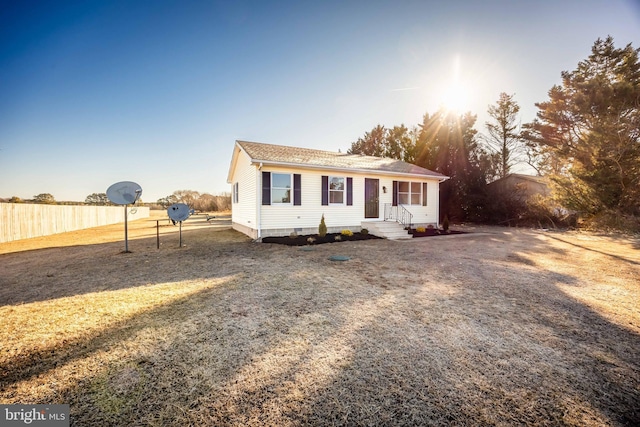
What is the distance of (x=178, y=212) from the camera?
9383 mm

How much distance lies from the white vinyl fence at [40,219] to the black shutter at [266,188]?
747cm

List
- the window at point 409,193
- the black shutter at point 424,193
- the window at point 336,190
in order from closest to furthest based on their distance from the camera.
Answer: the window at point 336,190, the window at point 409,193, the black shutter at point 424,193

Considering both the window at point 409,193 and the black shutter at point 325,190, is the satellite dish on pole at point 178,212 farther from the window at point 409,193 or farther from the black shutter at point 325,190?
the window at point 409,193

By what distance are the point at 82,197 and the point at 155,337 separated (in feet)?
109

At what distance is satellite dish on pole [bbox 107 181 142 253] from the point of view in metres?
8.04

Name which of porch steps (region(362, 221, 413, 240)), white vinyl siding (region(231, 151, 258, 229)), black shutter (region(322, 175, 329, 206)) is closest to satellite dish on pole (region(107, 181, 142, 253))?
white vinyl siding (region(231, 151, 258, 229))

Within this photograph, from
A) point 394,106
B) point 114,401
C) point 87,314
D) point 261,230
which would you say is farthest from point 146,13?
point 394,106

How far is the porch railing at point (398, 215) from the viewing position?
12.4 meters

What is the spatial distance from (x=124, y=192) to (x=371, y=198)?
1030 cm

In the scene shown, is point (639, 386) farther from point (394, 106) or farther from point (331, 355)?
point (394, 106)

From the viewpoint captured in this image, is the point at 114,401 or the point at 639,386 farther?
the point at 639,386

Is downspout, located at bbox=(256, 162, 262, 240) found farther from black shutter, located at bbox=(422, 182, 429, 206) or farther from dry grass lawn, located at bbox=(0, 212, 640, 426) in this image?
black shutter, located at bbox=(422, 182, 429, 206)

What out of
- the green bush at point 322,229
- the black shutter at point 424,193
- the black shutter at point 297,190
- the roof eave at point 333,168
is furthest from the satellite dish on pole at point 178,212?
the black shutter at point 424,193

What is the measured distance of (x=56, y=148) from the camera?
51.5 feet
